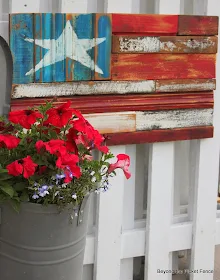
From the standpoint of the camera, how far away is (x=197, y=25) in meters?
2.67

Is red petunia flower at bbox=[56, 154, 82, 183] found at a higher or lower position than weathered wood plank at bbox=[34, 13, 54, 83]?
lower

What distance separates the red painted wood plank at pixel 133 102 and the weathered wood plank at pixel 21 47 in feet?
0.32

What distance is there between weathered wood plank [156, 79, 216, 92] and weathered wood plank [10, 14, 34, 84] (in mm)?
607

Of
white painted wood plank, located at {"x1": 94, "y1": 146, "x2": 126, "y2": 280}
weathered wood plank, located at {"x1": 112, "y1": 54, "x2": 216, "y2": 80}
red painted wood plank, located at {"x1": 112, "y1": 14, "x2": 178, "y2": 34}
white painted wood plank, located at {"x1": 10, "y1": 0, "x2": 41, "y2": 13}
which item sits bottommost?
white painted wood plank, located at {"x1": 94, "y1": 146, "x2": 126, "y2": 280}

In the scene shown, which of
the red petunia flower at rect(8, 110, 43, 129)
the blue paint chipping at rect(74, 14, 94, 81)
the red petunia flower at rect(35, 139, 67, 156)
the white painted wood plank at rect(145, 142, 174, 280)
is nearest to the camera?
the red petunia flower at rect(35, 139, 67, 156)

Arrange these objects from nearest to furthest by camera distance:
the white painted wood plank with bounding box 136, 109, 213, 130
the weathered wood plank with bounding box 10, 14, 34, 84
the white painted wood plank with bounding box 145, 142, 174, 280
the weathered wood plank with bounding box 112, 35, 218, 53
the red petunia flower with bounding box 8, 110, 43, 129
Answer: the red petunia flower with bounding box 8, 110, 43, 129 < the weathered wood plank with bounding box 10, 14, 34, 84 < the weathered wood plank with bounding box 112, 35, 218, 53 < the white painted wood plank with bounding box 136, 109, 213, 130 < the white painted wood plank with bounding box 145, 142, 174, 280

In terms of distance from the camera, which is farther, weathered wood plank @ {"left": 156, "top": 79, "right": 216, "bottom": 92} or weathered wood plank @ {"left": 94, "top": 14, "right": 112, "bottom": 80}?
weathered wood plank @ {"left": 156, "top": 79, "right": 216, "bottom": 92}

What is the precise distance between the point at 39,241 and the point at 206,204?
48.7 inches

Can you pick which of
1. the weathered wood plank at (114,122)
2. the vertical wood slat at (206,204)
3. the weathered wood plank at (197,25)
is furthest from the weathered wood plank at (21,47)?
the vertical wood slat at (206,204)

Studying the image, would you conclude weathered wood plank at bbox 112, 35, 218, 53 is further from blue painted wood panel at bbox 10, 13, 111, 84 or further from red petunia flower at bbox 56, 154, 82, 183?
red petunia flower at bbox 56, 154, 82, 183

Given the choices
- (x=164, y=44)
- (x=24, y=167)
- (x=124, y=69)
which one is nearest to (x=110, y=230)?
(x=124, y=69)

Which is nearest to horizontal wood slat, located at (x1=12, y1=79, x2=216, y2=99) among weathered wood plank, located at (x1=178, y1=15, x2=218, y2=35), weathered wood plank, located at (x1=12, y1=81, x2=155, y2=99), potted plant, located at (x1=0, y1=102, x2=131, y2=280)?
weathered wood plank, located at (x1=12, y1=81, x2=155, y2=99)

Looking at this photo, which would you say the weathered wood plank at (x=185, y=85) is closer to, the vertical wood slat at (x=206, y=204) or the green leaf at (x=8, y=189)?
the vertical wood slat at (x=206, y=204)

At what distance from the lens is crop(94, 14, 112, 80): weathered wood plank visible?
95.7 inches
